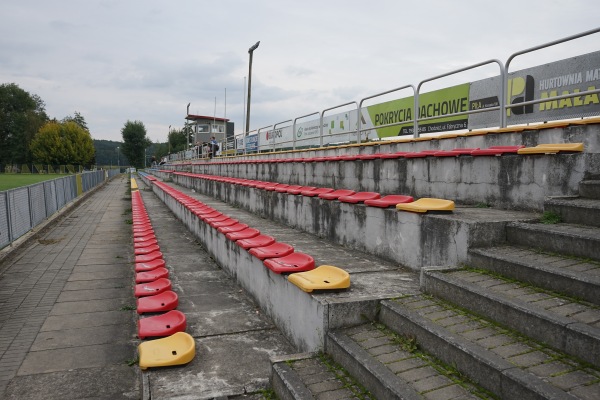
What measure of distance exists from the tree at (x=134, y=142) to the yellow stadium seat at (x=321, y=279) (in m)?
98.3

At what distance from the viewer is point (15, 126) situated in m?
77.0

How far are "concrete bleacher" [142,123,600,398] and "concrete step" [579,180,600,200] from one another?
0.02 metres

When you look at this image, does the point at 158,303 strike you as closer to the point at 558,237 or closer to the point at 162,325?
the point at 162,325

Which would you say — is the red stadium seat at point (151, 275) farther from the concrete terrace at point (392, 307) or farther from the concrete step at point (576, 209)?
the concrete step at point (576, 209)

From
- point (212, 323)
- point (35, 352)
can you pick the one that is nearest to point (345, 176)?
point (212, 323)

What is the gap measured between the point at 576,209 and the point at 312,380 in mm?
2388

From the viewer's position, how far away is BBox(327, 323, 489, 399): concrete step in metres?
2.08

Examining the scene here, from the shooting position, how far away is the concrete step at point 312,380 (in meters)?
2.40

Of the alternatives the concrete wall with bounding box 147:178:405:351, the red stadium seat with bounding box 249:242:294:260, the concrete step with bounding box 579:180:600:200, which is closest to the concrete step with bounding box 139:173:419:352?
the concrete wall with bounding box 147:178:405:351

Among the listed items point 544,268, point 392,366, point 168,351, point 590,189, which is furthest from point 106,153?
point 544,268

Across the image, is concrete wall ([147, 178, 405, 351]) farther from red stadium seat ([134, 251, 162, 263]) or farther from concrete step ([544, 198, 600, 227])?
red stadium seat ([134, 251, 162, 263])

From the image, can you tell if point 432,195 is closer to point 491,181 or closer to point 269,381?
point 491,181

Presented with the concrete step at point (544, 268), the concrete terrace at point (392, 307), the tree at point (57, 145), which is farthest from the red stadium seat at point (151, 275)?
the tree at point (57, 145)

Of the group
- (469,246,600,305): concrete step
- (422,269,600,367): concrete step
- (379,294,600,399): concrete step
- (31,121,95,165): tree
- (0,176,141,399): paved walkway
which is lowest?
(0,176,141,399): paved walkway
